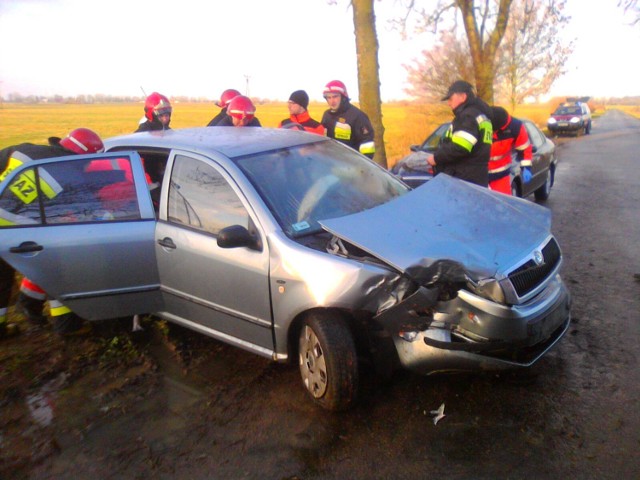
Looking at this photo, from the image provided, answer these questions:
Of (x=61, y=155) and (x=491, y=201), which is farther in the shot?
(x=61, y=155)

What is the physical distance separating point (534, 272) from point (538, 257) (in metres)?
0.10

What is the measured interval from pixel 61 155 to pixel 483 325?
363 centimetres

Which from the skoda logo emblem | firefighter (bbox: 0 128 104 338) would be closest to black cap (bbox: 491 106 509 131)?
the skoda logo emblem

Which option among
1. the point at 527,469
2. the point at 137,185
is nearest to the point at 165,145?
the point at 137,185

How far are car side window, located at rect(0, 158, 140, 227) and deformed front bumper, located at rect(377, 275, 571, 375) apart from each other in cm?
216

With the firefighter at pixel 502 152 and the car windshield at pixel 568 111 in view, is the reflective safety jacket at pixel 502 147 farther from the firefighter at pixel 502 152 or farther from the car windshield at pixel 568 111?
the car windshield at pixel 568 111

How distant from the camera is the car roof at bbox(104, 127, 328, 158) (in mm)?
3900

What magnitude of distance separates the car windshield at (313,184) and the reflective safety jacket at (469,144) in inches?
49.9

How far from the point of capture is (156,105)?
22.5ft

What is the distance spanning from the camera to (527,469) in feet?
8.68

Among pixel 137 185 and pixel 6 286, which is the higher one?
pixel 137 185

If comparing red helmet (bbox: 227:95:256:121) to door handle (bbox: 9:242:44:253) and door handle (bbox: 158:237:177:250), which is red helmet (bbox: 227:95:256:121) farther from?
door handle (bbox: 9:242:44:253)

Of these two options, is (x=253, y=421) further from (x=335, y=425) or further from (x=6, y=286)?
(x=6, y=286)

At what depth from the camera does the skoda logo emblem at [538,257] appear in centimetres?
324
